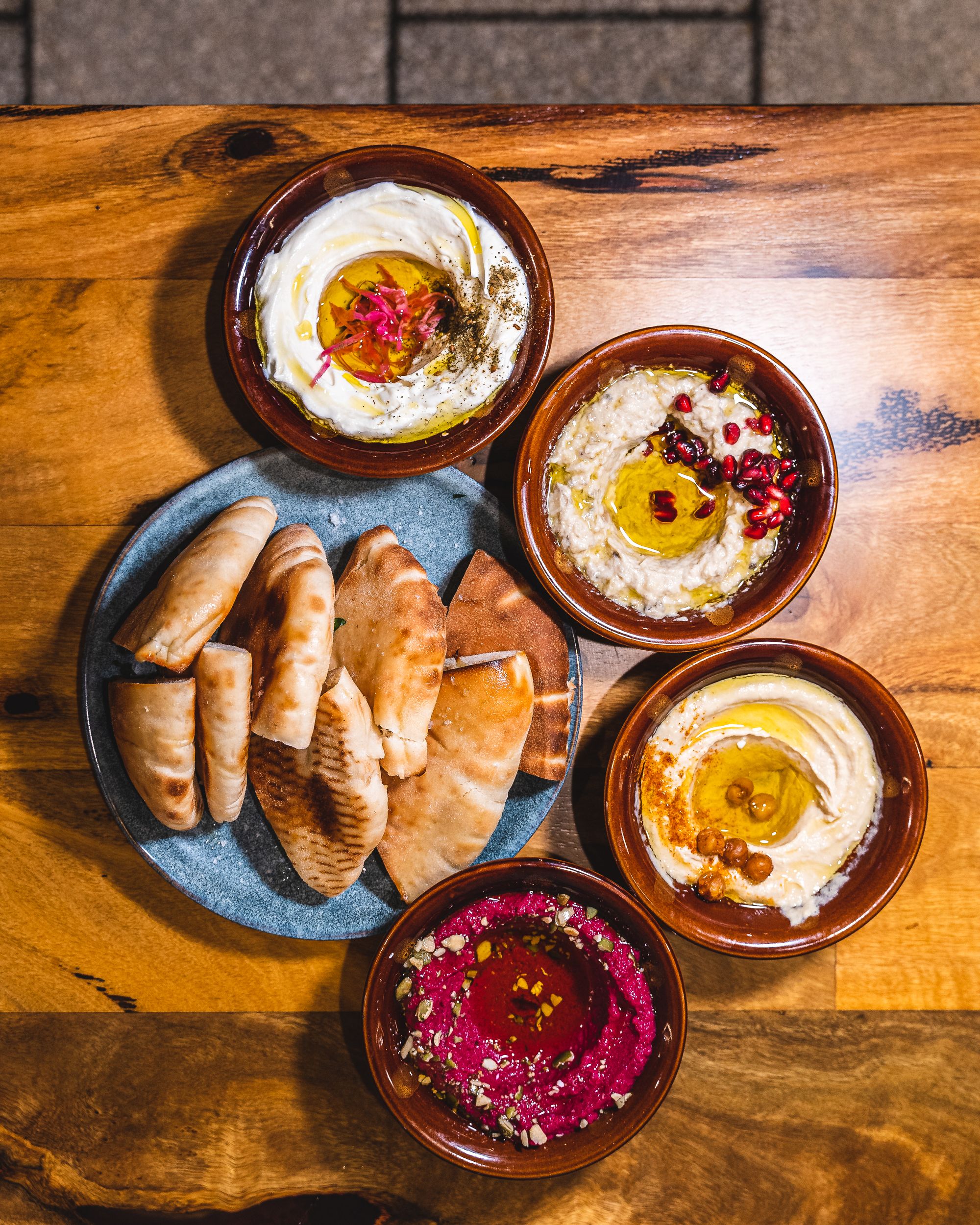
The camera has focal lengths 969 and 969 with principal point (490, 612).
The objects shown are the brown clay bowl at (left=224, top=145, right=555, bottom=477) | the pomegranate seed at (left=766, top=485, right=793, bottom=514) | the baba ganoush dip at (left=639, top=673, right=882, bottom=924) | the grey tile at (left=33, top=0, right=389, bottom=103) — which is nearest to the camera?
the brown clay bowl at (left=224, top=145, right=555, bottom=477)

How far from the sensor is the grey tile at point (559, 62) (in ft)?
11.7

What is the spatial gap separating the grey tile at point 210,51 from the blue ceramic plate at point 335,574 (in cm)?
189

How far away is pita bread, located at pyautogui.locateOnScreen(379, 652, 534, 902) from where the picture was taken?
2.46 m

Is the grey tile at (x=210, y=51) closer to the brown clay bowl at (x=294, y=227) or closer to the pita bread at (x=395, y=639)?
the brown clay bowl at (x=294, y=227)

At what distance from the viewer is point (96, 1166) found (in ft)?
8.77

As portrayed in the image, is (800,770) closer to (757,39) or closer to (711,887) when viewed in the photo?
(711,887)

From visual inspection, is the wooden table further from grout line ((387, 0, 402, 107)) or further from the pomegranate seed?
grout line ((387, 0, 402, 107))

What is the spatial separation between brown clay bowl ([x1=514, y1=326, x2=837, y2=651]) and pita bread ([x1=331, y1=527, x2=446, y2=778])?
316 millimetres

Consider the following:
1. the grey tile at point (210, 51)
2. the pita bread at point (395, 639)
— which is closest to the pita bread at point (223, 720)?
the pita bread at point (395, 639)

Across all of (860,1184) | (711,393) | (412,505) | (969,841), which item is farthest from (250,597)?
(860,1184)

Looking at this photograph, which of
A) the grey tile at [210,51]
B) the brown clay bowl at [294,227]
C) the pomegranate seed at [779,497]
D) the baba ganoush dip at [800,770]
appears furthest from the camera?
the grey tile at [210,51]

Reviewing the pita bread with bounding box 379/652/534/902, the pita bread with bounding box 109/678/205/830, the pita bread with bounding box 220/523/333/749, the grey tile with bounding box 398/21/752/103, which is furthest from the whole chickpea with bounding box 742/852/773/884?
the grey tile with bounding box 398/21/752/103

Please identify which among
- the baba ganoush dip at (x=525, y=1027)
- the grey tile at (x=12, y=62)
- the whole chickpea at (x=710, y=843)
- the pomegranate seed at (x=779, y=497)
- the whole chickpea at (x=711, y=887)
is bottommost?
the baba ganoush dip at (x=525, y=1027)

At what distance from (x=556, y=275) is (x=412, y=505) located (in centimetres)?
73
